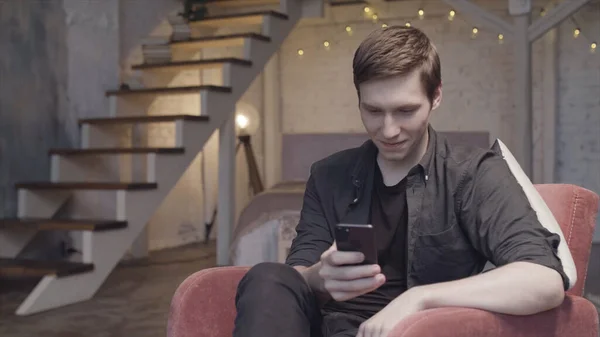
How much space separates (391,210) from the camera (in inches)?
66.1

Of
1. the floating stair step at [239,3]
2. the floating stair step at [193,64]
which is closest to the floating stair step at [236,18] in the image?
the floating stair step at [239,3]

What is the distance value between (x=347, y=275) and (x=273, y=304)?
0.16m

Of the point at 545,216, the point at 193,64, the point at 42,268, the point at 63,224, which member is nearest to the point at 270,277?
the point at 545,216

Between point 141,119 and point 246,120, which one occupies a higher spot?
point 246,120

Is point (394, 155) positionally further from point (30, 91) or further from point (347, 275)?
point (30, 91)

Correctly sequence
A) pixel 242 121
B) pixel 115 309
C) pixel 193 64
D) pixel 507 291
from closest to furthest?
pixel 507 291 < pixel 115 309 < pixel 193 64 < pixel 242 121

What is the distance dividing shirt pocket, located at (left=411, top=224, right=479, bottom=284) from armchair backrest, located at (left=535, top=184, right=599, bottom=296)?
278 mm

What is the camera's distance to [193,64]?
5.10 m

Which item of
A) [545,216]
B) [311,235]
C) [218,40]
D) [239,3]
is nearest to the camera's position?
[545,216]

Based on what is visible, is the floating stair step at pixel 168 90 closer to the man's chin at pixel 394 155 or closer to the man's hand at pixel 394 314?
the man's chin at pixel 394 155

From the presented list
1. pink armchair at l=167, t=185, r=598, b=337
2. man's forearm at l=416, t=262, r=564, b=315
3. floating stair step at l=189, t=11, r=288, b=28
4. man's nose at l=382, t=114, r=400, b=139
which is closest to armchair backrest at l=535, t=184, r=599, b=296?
pink armchair at l=167, t=185, r=598, b=337

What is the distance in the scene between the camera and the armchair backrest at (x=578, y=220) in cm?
172

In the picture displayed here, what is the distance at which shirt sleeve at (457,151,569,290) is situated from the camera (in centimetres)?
140

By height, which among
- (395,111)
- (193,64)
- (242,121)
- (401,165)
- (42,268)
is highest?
(193,64)
